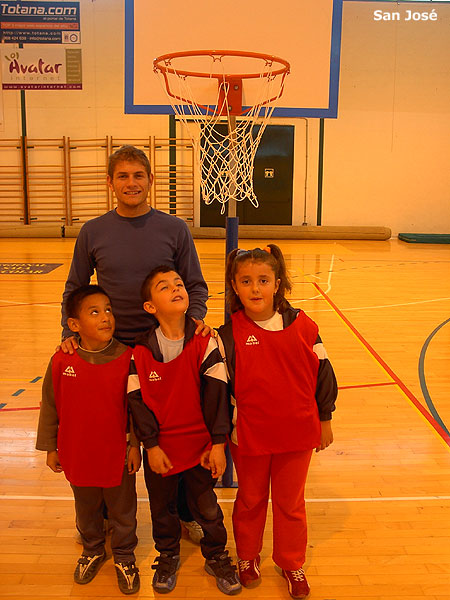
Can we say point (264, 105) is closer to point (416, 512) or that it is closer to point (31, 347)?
point (416, 512)

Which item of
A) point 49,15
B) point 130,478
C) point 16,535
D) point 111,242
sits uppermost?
point 49,15

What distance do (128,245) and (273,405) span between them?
0.92m

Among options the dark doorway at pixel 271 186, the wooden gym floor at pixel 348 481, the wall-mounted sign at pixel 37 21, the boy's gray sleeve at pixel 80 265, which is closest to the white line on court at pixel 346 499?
the wooden gym floor at pixel 348 481

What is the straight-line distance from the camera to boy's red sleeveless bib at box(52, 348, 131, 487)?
7.90ft

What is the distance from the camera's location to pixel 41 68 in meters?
13.4

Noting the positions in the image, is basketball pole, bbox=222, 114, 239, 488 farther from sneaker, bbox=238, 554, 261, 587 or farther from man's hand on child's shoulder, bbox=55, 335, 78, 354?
man's hand on child's shoulder, bbox=55, 335, 78, 354

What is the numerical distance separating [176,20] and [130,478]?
10.4ft

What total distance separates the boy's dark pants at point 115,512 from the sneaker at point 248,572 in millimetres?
448

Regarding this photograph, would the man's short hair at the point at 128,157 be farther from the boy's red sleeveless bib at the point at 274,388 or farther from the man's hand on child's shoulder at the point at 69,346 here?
the boy's red sleeveless bib at the point at 274,388

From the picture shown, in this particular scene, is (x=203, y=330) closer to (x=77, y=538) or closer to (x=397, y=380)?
(x=77, y=538)

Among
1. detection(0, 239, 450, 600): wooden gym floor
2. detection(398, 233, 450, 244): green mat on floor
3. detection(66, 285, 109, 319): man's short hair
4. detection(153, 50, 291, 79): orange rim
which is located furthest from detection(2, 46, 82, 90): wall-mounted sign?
detection(66, 285, 109, 319): man's short hair

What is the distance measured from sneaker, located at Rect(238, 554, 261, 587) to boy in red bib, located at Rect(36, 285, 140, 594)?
16.7 inches

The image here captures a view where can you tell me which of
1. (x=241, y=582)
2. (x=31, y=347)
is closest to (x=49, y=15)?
(x=31, y=347)

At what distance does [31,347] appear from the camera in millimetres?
5816
